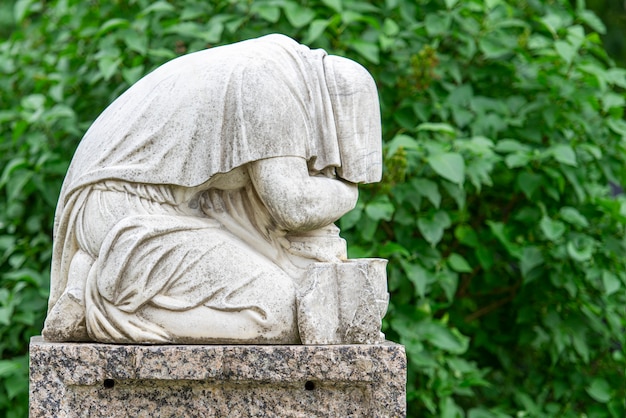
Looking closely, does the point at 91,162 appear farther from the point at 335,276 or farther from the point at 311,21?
the point at 311,21

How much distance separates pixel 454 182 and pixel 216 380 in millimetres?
1736

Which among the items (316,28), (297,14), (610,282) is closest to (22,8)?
(297,14)

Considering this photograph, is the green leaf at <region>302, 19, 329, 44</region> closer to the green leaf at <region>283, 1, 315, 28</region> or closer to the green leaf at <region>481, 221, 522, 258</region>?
the green leaf at <region>283, 1, 315, 28</region>

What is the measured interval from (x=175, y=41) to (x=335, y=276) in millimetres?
2144

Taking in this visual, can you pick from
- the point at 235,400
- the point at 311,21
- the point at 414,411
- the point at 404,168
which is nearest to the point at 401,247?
the point at 404,168

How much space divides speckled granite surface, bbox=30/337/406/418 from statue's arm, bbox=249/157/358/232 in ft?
1.29

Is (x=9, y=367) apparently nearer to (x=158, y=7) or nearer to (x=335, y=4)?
(x=158, y=7)

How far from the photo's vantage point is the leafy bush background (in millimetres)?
4383

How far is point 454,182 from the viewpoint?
424 cm

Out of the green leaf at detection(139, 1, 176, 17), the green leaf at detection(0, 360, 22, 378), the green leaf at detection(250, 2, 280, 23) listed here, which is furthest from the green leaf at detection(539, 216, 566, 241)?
the green leaf at detection(0, 360, 22, 378)

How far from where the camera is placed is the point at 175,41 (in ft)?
15.6

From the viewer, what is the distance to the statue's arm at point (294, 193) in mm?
2967

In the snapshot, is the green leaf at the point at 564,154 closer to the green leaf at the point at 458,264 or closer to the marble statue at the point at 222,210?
the green leaf at the point at 458,264

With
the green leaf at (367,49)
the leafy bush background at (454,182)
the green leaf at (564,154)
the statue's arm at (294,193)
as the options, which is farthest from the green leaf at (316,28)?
the statue's arm at (294,193)
